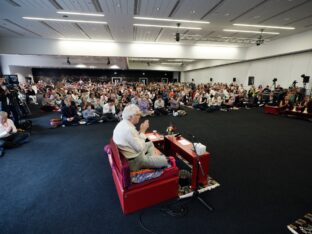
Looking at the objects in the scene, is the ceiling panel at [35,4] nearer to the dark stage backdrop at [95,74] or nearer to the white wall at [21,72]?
the white wall at [21,72]

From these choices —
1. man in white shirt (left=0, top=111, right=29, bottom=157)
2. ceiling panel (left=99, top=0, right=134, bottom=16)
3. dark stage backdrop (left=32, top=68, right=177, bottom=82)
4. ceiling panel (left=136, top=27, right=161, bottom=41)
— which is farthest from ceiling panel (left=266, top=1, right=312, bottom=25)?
dark stage backdrop (left=32, top=68, right=177, bottom=82)

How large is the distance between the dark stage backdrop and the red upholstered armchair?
779 inches

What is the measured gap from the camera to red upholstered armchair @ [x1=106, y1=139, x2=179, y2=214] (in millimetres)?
1908

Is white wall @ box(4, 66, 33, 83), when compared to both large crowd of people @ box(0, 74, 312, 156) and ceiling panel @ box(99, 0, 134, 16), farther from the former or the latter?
ceiling panel @ box(99, 0, 134, 16)

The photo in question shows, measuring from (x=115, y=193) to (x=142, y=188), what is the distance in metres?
0.60

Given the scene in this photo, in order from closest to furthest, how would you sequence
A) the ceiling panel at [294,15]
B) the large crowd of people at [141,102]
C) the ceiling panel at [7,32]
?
the ceiling panel at [294,15] < the large crowd of people at [141,102] < the ceiling panel at [7,32]

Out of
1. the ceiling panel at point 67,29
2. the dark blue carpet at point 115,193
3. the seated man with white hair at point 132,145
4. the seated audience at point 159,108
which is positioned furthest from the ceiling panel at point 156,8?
the dark blue carpet at point 115,193

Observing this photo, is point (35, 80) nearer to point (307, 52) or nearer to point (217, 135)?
point (217, 135)

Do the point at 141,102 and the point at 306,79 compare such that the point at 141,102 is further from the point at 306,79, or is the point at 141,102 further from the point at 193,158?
the point at 306,79

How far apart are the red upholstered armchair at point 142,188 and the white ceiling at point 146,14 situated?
440 centimetres

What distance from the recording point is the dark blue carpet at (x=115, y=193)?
185 centimetres

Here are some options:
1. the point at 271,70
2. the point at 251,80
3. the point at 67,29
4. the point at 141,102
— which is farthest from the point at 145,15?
the point at 251,80

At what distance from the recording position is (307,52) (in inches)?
318

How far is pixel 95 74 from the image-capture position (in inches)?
784
